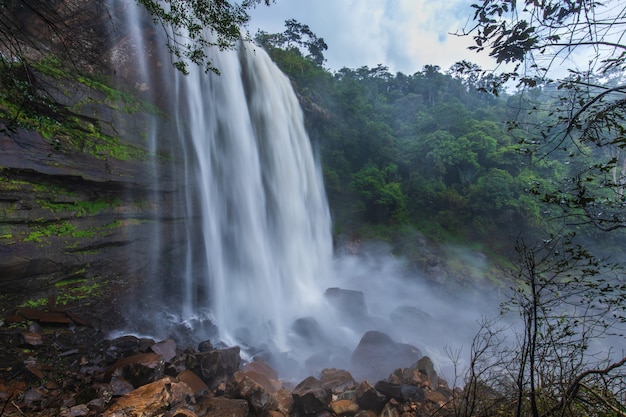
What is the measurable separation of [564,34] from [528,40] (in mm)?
292

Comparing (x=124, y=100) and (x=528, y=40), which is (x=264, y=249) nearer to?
(x=124, y=100)

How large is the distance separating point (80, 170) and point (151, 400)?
21.2 feet

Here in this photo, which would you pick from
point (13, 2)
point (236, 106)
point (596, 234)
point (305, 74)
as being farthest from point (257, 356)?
point (596, 234)

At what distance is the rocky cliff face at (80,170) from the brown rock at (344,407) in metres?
6.77

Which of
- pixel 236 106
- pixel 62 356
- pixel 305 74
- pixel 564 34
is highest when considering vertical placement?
pixel 305 74

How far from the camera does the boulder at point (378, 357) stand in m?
8.80

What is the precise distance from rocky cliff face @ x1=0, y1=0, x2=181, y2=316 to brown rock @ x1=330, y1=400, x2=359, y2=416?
677 cm

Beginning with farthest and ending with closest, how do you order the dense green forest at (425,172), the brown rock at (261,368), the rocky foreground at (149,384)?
1. the dense green forest at (425,172)
2. the brown rock at (261,368)
3. the rocky foreground at (149,384)

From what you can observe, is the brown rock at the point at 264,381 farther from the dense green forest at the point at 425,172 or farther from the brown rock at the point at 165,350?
the dense green forest at the point at 425,172

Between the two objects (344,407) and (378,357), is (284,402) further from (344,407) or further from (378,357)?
(378,357)

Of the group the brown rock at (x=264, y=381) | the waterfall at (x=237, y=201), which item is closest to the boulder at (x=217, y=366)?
the brown rock at (x=264, y=381)

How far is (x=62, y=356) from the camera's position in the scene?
6363 millimetres

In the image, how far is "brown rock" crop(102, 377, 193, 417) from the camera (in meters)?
4.62

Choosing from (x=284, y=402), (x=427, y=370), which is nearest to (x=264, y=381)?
(x=284, y=402)
